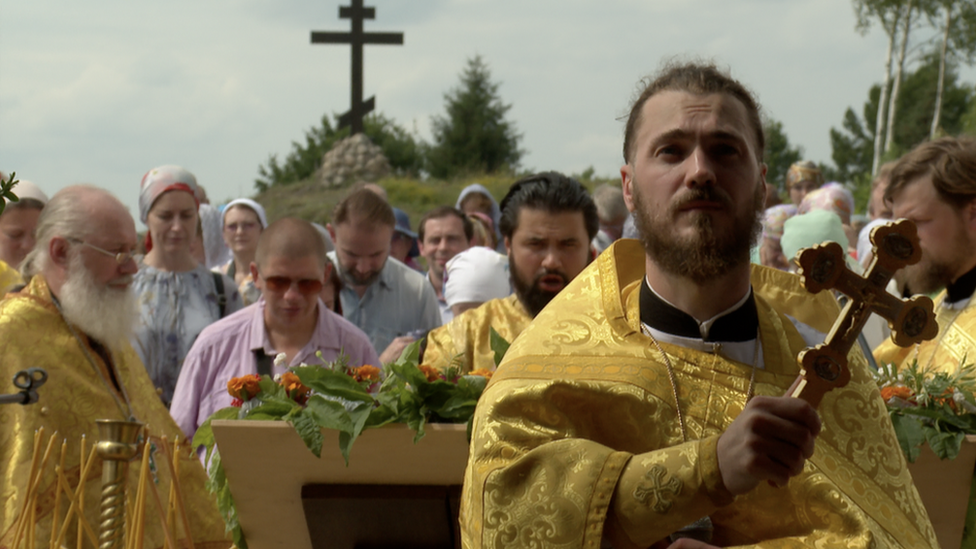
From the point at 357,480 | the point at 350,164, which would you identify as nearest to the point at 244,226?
Result: the point at 357,480

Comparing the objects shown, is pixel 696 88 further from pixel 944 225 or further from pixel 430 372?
pixel 944 225

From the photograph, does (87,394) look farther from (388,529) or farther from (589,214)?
(589,214)

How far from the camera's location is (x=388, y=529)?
3.38m

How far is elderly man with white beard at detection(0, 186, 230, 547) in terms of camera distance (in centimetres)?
456

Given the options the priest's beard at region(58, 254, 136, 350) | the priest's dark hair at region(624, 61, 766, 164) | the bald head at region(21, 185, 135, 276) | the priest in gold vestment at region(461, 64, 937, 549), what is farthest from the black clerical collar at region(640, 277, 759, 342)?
the bald head at region(21, 185, 135, 276)

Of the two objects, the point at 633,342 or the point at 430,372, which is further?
the point at 430,372

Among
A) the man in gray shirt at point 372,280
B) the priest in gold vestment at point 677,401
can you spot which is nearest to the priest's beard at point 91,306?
the man in gray shirt at point 372,280

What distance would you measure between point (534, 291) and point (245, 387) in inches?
59.7

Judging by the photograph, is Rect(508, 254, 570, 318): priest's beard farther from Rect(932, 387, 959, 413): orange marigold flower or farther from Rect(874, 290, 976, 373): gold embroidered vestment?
Rect(932, 387, 959, 413): orange marigold flower

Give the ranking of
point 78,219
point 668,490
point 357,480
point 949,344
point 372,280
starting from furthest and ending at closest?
point 372,280
point 78,219
point 949,344
point 357,480
point 668,490

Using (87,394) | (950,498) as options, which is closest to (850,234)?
(950,498)

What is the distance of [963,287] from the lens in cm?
436

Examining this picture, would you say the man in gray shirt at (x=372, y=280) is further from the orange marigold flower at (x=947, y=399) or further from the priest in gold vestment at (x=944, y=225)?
the orange marigold flower at (x=947, y=399)

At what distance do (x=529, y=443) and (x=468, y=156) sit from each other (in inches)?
1767
